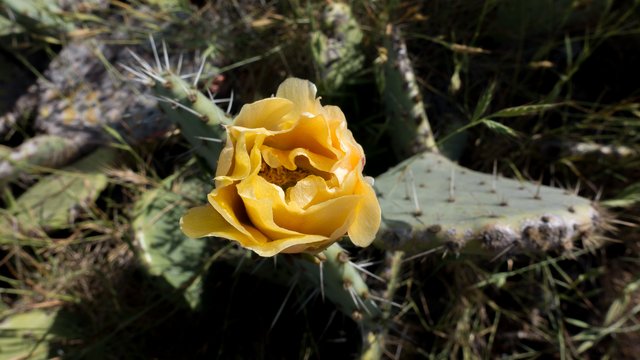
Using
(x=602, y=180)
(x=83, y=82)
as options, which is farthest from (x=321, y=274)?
(x=83, y=82)

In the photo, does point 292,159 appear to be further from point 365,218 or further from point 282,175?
point 365,218

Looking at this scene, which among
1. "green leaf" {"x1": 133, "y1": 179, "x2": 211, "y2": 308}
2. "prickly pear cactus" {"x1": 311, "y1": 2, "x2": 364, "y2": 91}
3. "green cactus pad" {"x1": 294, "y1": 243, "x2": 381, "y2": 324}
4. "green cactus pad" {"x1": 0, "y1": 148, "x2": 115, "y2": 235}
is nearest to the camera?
"green cactus pad" {"x1": 294, "y1": 243, "x2": 381, "y2": 324}

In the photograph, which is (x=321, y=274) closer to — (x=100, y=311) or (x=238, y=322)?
(x=238, y=322)

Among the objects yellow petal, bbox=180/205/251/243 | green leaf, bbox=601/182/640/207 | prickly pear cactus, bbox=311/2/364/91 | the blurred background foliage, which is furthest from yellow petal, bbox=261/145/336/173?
green leaf, bbox=601/182/640/207

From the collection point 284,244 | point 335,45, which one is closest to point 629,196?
point 335,45

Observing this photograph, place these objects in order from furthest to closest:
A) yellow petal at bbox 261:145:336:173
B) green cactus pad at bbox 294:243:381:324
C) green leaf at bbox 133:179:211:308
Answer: green leaf at bbox 133:179:211:308 → green cactus pad at bbox 294:243:381:324 → yellow petal at bbox 261:145:336:173

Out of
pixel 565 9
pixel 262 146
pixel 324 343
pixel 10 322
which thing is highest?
pixel 262 146

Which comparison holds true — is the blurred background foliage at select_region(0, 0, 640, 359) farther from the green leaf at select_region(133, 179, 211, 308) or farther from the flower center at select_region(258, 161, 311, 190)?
the flower center at select_region(258, 161, 311, 190)
